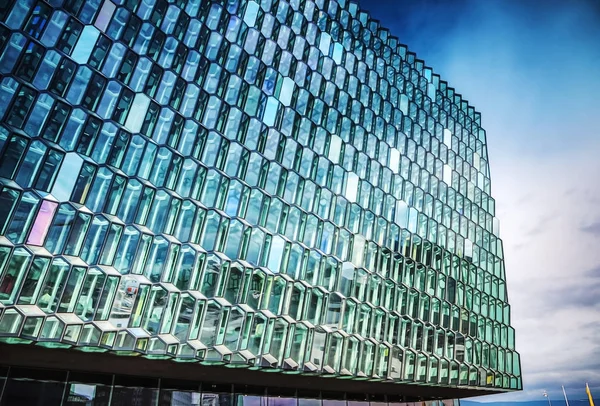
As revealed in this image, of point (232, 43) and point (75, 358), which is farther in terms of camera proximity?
point (232, 43)

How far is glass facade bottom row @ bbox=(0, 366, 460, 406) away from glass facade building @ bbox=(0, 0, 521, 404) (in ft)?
1.22

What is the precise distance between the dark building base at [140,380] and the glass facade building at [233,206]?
29 cm

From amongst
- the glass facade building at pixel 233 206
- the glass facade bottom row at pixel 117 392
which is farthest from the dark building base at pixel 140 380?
the glass facade building at pixel 233 206

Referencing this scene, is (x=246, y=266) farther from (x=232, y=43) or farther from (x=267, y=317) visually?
(x=232, y=43)

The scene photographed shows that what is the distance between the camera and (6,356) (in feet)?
44.4

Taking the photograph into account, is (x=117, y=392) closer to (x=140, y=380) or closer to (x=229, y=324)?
(x=140, y=380)

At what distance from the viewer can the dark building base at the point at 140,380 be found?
560 inches

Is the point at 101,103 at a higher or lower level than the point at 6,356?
higher

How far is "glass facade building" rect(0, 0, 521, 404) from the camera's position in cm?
1268

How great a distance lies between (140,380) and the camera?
17.1 m

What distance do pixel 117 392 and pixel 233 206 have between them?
8.02 metres

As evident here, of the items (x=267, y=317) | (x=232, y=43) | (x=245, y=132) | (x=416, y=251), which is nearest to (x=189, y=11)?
(x=232, y=43)

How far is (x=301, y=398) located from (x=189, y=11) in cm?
1830

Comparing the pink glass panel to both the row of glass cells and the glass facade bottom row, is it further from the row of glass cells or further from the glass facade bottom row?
the glass facade bottom row
